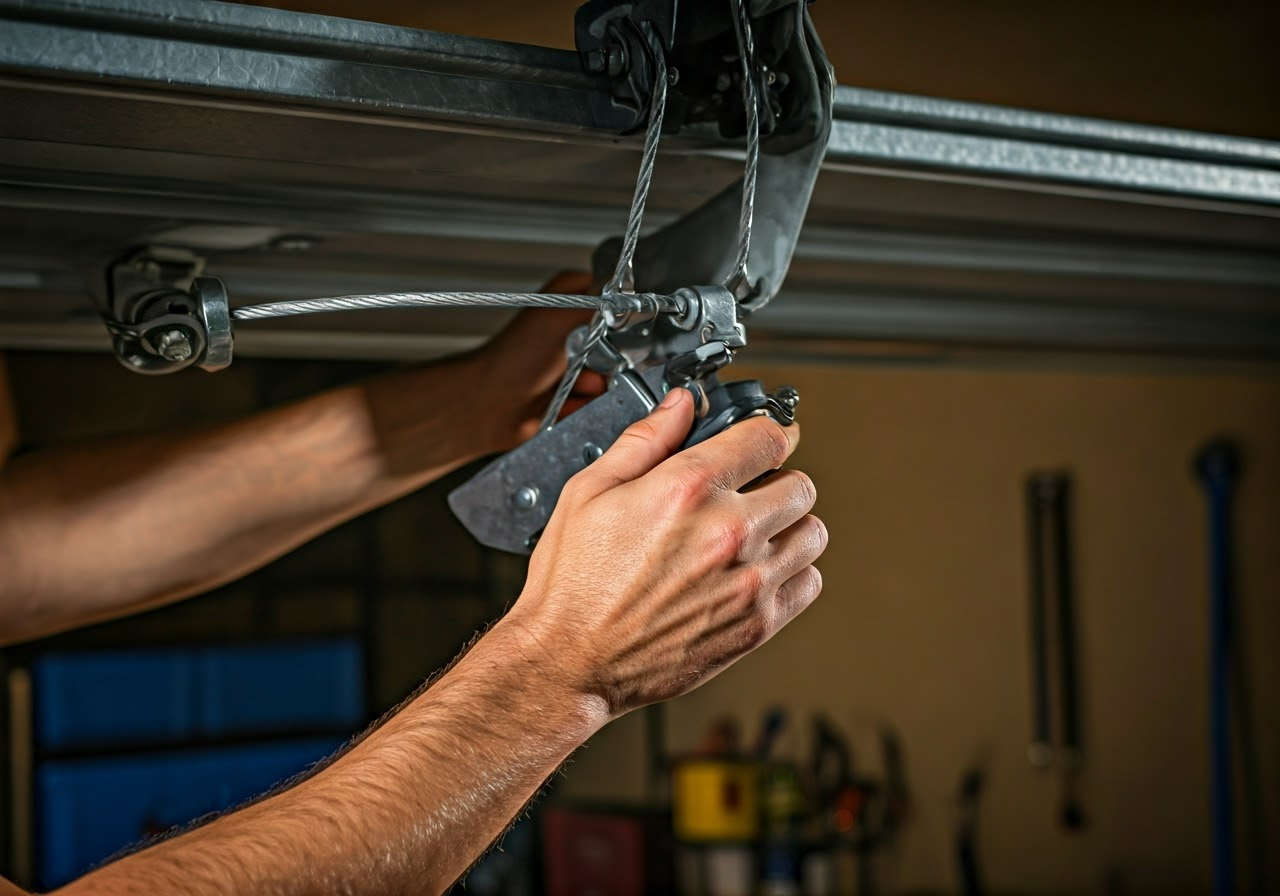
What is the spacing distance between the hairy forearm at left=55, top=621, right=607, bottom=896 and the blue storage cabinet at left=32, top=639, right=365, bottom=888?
186 centimetres

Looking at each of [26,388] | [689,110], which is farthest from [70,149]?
[26,388]

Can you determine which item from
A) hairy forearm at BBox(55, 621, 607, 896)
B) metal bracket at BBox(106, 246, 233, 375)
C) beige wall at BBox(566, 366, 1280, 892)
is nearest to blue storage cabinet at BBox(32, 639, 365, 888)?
beige wall at BBox(566, 366, 1280, 892)

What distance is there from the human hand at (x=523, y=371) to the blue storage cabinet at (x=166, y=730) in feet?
5.29

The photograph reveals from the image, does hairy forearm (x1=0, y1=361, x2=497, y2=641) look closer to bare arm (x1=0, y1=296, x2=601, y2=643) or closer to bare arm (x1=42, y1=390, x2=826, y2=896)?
bare arm (x1=0, y1=296, x2=601, y2=643)

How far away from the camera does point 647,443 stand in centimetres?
70

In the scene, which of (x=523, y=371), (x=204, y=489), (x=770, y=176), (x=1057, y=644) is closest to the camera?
(x=770, y=176)

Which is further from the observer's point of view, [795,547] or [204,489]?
[204,489]

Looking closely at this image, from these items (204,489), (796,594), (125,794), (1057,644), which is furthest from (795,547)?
(1057,644)

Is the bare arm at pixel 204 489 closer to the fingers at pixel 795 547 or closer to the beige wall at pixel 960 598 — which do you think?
the fingers at pixel 795 547

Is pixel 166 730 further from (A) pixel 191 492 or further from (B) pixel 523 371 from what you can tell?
(B) pixel 523 371

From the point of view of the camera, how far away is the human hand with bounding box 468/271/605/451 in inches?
41.7

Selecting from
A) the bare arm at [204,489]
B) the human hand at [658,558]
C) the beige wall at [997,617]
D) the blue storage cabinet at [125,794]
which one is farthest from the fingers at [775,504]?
the beige wall at [997,617]

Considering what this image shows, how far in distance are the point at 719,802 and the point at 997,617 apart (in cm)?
82

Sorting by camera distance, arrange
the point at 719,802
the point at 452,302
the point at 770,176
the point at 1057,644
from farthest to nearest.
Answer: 1. the point at 1057,644
2. the point at 719,802
3. the point at 770,176
4. the point at 452,302
